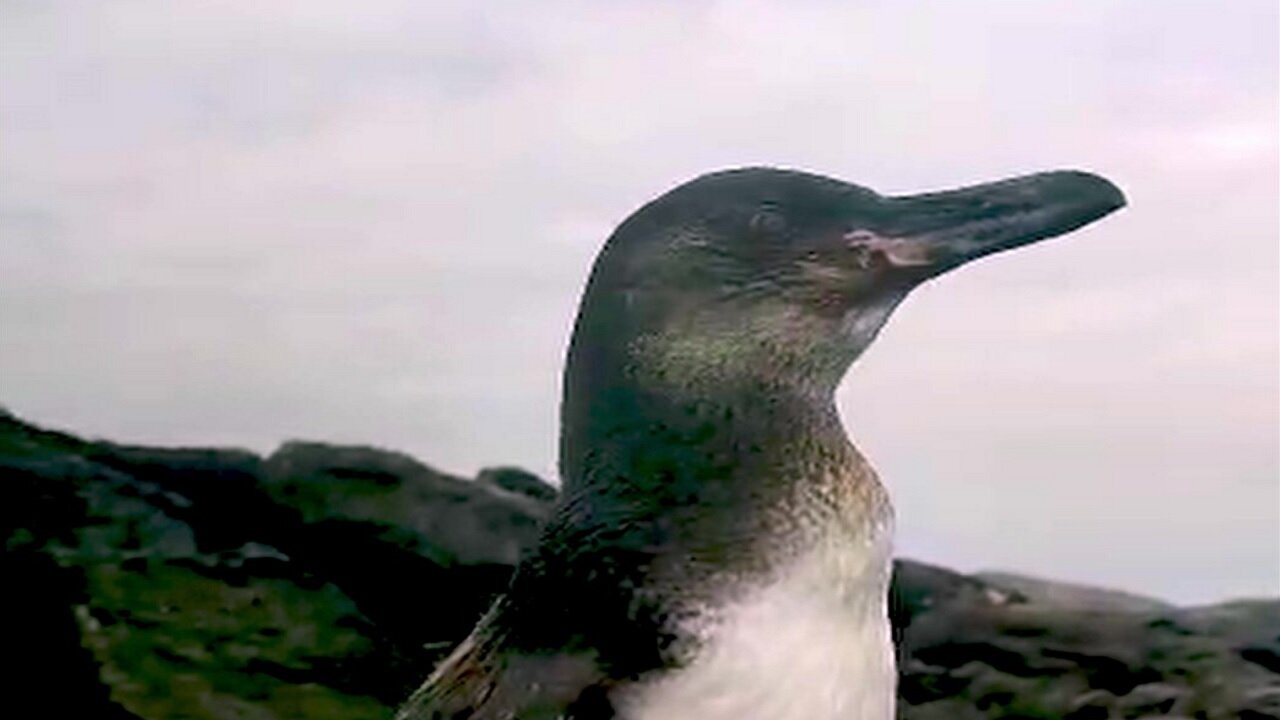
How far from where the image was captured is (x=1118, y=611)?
5.56m

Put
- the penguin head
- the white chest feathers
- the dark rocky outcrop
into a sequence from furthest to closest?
the dark rocky outcrop, the penguin head, the white chest feathers

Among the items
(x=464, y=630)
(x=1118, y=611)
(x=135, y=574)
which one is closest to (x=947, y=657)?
(x=1118, y=611)

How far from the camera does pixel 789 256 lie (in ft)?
9.18

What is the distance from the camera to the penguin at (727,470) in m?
2.59

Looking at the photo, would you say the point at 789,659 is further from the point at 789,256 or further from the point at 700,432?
the point at 789,256

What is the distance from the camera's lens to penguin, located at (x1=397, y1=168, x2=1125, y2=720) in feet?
8.50

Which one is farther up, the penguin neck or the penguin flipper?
the penguin neck

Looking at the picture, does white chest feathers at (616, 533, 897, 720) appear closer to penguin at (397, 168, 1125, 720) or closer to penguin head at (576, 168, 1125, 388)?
penguin at (397, 168, 1125, 720)

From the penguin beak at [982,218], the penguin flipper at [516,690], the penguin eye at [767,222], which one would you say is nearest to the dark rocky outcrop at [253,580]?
the penguin beak at [982,218]

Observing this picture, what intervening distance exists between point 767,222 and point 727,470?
0.28 meters

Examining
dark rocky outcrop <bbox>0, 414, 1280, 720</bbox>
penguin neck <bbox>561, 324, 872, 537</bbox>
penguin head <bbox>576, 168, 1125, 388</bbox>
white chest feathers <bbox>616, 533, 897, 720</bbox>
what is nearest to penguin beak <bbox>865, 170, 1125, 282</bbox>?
penguin head <bbox>576, 168, 1125, 388</bbox>

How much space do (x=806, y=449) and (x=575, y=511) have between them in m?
0.23

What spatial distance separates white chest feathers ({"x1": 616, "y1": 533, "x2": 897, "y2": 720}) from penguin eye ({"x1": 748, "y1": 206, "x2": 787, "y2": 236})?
0.34 meters

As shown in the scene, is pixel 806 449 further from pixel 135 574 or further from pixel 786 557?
pixel 135 574
